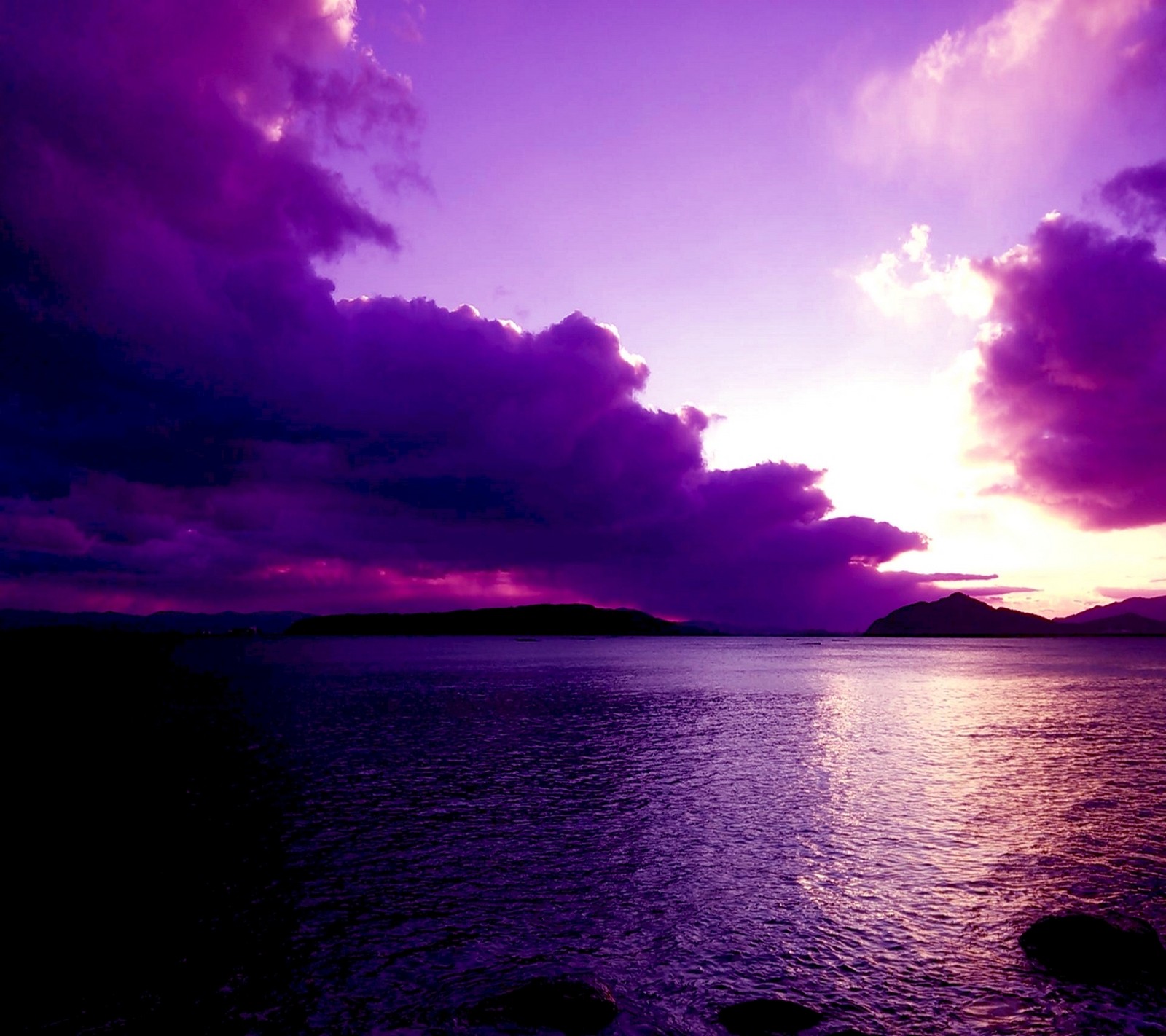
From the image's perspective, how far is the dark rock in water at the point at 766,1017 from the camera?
16031mm

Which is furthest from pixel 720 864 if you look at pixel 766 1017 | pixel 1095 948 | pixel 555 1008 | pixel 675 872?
A: pixel 555 1008

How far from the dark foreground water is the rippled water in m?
0.13

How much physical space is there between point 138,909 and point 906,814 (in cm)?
3262

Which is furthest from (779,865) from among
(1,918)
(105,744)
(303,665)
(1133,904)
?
(303,665)

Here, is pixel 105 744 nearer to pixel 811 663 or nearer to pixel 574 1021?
pixel 574 1021

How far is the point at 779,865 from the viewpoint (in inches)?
1083

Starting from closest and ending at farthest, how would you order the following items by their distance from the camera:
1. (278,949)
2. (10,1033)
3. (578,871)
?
(10,1033) < (278,949) < (578,871)

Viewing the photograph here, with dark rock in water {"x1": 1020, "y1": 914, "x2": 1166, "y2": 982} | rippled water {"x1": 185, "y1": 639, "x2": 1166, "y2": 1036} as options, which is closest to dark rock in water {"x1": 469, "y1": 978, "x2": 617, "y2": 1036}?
rippled water {"x1": 185, "y1": 639, "x2": 1166, "y2": 1036}

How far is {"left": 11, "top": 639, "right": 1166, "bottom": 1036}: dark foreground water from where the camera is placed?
17.5m

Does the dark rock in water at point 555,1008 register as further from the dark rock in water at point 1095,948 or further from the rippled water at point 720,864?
the dark rock in water at point 1095,948

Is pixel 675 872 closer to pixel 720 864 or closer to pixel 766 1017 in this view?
pixel 720 864

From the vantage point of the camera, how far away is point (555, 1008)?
1655 centimetres

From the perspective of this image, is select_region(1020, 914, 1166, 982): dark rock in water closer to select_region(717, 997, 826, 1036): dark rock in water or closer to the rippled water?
the rippled water

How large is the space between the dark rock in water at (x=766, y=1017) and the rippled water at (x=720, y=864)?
45 centimetres
